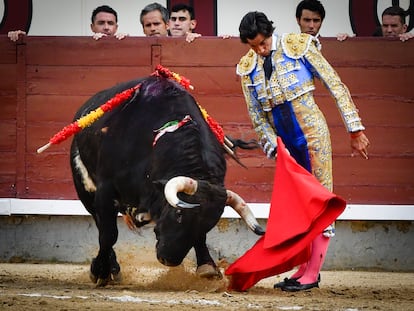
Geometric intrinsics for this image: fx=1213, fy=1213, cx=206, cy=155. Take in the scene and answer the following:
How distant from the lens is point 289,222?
5426mm

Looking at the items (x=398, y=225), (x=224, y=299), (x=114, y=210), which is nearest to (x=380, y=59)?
(x=398, y=225)

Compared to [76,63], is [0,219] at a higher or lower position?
lower

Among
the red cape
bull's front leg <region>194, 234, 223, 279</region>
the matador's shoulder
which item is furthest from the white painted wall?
bull's front leg <region>194, 234, 223, 279</region>

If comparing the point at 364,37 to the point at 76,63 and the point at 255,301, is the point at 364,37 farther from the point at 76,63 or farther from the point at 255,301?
the point at 255,301

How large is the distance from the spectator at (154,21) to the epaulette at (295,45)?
1.92 m

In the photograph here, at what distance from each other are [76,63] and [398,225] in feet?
7.37

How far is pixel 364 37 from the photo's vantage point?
7434mm

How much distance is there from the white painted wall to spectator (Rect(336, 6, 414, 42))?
0.64m

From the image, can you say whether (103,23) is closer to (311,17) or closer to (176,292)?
(311,17)

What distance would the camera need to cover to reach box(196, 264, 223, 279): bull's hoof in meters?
5.58

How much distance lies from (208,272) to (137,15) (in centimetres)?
314

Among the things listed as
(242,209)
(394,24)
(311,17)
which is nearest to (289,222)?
(242,209)

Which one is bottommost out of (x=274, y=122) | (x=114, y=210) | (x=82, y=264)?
(x=82, y=264)

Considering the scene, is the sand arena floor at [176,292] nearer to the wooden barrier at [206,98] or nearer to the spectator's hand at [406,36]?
the wooden barrier at [206,98]
